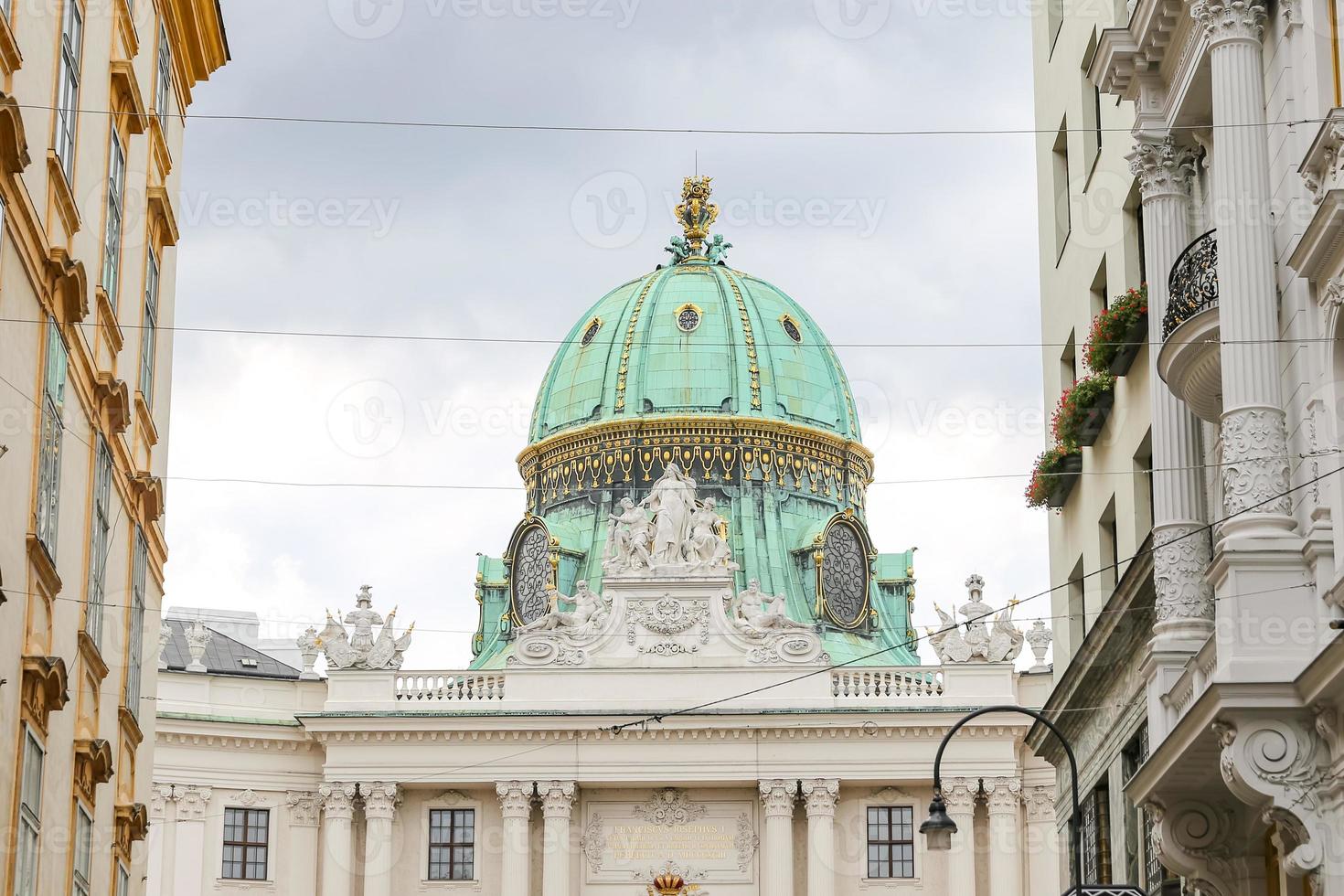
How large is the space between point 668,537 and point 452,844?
955cm

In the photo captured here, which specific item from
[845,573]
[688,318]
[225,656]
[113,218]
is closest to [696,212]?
[688,318]

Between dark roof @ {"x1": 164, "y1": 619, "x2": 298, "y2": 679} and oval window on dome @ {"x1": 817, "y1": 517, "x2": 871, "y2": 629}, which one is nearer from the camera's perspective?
dark roof @ {"x1": 164, "y1": 619, "x2": 298, "y2": 679}

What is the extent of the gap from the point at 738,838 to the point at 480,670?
7894 millimetres

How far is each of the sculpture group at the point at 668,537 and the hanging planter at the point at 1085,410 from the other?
27458 mm

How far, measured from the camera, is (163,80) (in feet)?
105

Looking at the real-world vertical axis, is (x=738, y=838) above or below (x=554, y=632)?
below

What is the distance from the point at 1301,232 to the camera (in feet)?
71.2

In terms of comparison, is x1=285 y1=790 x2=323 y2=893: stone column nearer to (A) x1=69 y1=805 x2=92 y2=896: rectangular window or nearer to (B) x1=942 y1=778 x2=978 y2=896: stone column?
(B) x1=942 y1=778 x2=978 y2=896: stone column

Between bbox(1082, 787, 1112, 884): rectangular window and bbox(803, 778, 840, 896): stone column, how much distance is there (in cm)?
2192

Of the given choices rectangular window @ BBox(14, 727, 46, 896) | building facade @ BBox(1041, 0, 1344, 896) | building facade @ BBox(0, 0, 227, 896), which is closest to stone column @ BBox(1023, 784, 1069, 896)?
building facade @ BBox(0, 0, 227, 896)

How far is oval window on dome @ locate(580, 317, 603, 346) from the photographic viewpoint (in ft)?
230

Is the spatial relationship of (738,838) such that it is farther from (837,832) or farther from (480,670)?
(480,670)

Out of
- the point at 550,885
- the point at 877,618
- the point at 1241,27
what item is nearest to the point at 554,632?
the point at 550,885

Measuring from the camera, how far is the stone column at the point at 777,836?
5794 cm
